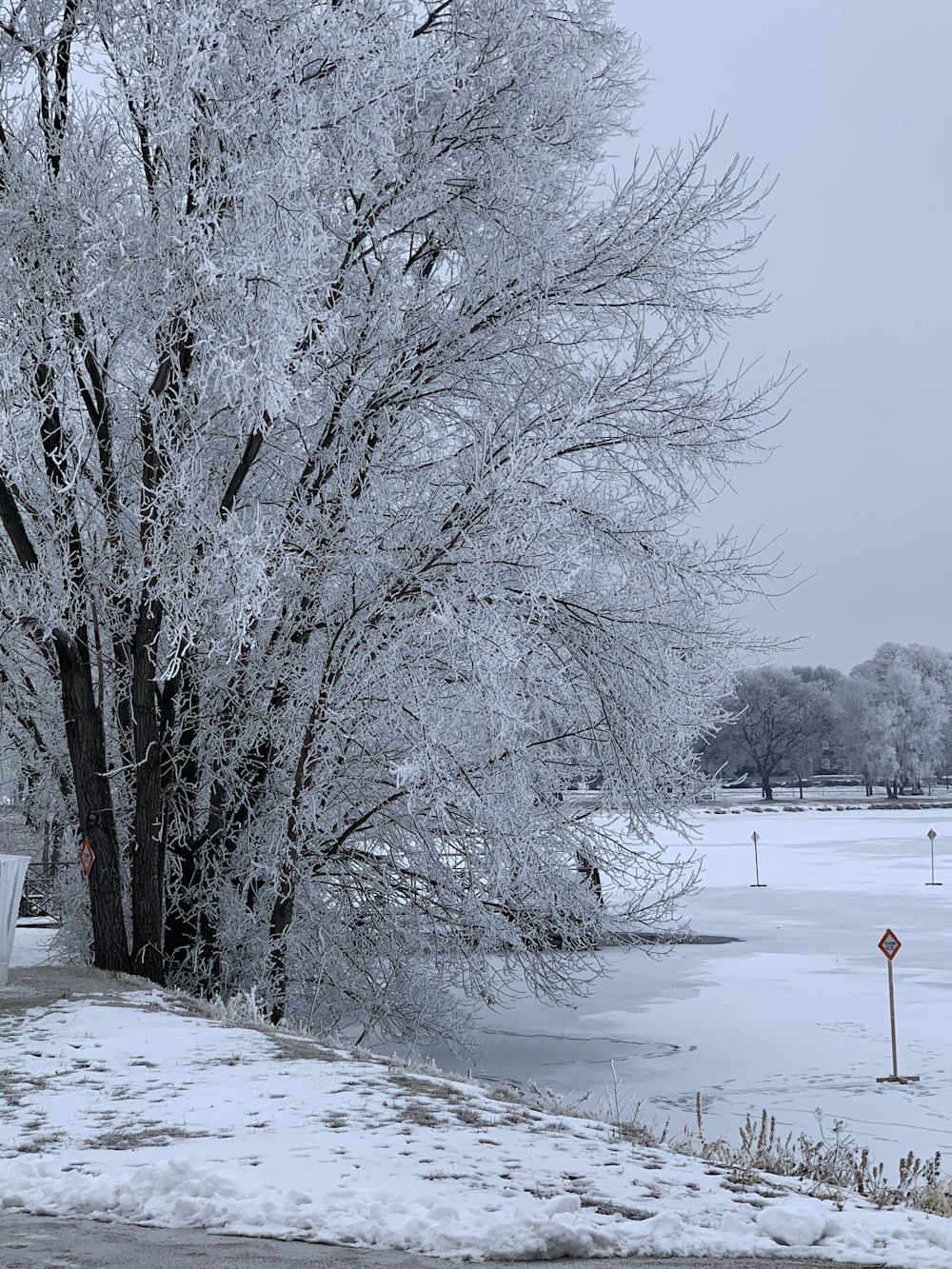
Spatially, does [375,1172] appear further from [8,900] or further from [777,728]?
[777,728]

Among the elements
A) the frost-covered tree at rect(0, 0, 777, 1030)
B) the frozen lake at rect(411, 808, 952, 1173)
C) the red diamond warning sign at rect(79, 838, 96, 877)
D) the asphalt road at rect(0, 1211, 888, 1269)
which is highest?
the frost-covered tree at rect(0, 0, 777, 1030)

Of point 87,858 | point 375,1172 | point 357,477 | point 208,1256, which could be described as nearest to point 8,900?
point 87,858

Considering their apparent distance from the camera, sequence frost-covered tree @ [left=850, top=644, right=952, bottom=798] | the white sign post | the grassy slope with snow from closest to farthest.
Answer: the grassy slope with snow, the white sign post, frost-covered tree @ [left=850, top=644, right=952, bottom=798]

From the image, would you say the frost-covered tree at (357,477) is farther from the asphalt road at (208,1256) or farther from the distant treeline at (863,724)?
the distant treeline at (863,724)

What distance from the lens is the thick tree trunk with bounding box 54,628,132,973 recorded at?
39.8ft

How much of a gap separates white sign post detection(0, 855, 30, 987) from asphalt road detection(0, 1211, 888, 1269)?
22.1 ft

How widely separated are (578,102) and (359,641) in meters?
5.66

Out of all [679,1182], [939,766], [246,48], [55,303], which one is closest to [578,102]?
[246,48]

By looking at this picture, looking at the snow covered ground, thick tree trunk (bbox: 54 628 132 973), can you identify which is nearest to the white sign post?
the snow covered ground

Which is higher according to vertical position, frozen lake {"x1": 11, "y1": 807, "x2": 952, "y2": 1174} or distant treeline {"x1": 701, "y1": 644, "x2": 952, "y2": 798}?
distant treeline {"x1": 701, "y1": 644, "x2": 952, "y2": 798}

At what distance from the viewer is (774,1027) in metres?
16.0

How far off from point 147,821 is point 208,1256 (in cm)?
784

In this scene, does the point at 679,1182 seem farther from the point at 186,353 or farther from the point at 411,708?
the point at 186,353

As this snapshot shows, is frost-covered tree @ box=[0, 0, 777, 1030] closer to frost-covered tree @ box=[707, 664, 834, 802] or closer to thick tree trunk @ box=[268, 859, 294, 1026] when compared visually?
thick tree trunk @ box=[268, 859, 294, 1026]
